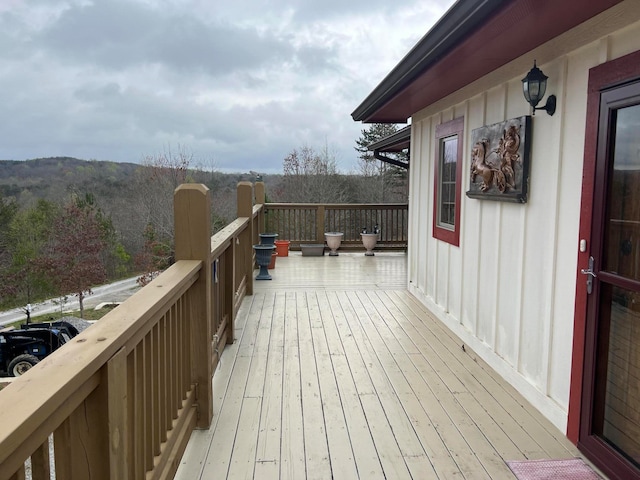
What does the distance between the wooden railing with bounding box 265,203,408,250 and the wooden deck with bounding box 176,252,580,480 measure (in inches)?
196

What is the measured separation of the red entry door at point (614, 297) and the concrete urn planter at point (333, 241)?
7282 mm

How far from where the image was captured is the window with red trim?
4430 millimetres

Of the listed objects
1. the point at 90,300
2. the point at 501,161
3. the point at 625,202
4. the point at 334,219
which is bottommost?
the point at 90,300

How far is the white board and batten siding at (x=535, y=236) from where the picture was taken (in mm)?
2570

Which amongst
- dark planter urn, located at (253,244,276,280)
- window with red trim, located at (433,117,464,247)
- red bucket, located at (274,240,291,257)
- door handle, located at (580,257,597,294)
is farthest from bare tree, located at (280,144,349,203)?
door handle, located at (580,257,597,294)

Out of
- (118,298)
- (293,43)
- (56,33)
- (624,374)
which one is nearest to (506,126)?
(624,374)

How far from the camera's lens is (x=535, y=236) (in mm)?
3035

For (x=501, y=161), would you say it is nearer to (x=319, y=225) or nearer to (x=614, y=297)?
(x=614, y=297)

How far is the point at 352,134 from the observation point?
31375 mm

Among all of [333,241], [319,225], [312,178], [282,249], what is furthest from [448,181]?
[312,178]

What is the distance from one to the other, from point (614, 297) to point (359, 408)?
1.52 meters

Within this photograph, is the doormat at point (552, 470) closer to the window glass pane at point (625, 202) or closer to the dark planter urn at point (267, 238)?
the window glass pane at point (625, 202)

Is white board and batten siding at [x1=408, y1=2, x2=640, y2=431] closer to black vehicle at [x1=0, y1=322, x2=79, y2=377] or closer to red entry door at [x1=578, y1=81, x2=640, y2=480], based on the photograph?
red entry door at [x1=578, y1=81, x2=640, y2=480]

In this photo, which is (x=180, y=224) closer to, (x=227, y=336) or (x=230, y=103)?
(x=227, y=336)
